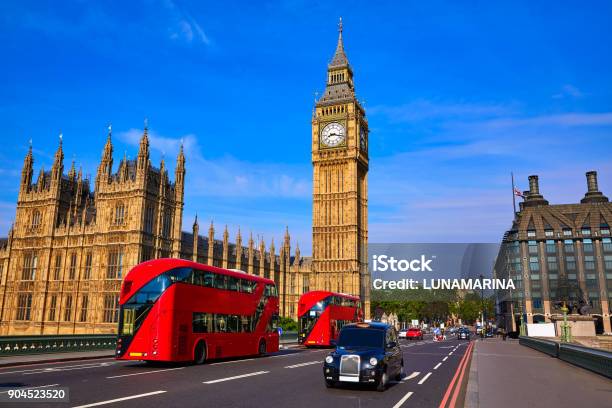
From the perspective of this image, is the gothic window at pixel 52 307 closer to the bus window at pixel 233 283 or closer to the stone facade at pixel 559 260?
the bus window at pixel 233 283

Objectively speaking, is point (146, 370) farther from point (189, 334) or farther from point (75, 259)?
point (75, 259)

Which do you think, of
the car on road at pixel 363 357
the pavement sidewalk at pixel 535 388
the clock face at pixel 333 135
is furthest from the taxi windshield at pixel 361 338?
the clock face at pixel 333 135

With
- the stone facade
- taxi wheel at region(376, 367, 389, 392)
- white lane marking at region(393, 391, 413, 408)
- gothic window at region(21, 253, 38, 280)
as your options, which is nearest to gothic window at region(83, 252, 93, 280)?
gothic window at region(21, 253, 38, 280)

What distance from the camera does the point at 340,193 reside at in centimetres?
8962

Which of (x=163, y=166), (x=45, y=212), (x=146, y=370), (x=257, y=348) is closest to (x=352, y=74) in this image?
(x=163, y=166)

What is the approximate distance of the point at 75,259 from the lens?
190 feet

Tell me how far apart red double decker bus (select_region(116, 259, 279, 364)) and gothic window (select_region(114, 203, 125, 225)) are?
114 ft

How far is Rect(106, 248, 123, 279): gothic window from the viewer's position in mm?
53500

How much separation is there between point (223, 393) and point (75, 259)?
169ft

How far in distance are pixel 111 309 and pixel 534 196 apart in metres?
120

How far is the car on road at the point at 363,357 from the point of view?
13789 mm

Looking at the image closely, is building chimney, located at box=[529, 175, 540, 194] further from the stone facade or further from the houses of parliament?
the houses of parliament

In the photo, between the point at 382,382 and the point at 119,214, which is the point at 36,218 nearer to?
the point at 119,214

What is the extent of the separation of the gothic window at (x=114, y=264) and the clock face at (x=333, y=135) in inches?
1914
